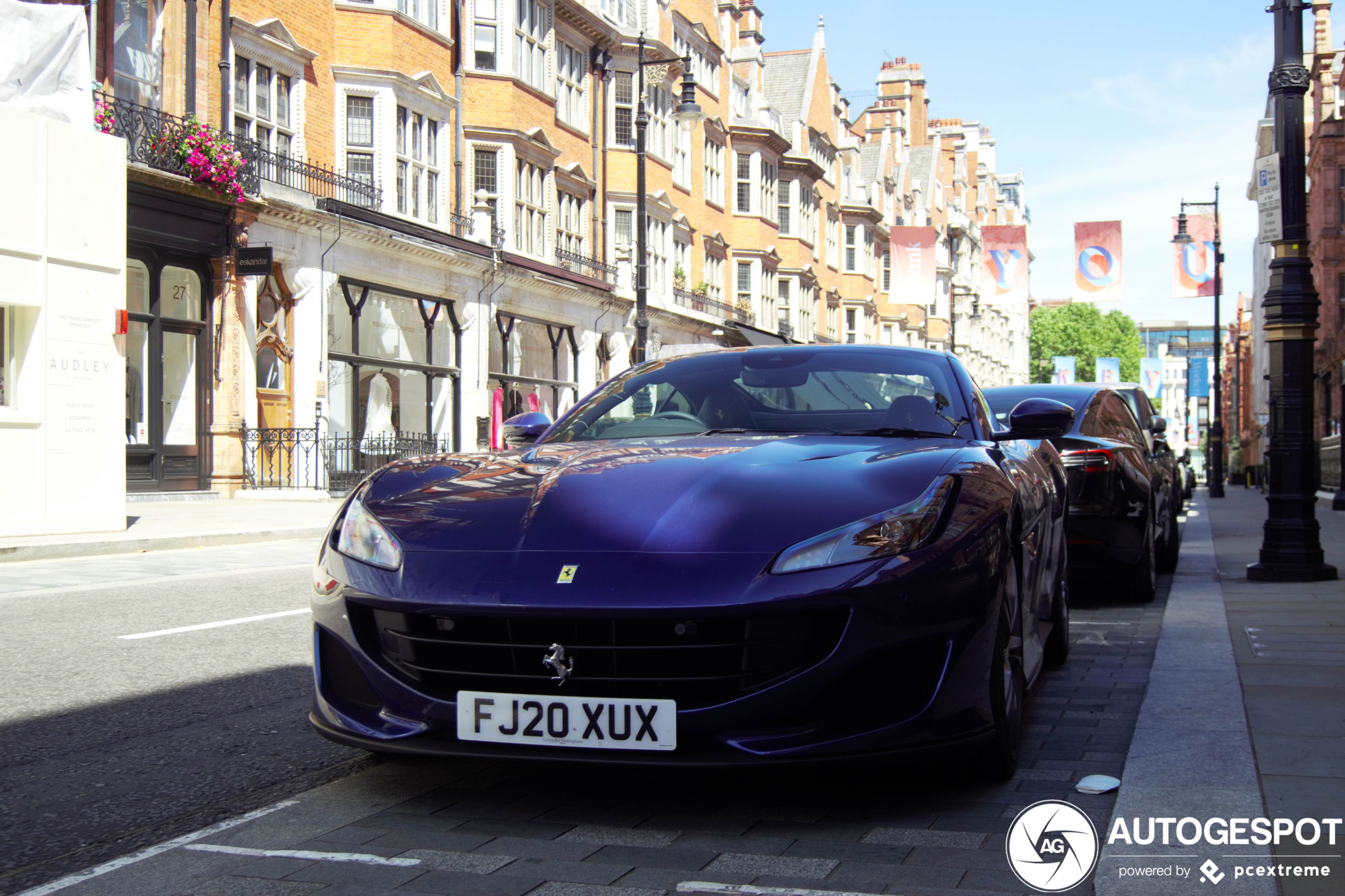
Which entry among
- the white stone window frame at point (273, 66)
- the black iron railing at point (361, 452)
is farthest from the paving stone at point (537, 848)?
the white stone window frame at point (273, 66)

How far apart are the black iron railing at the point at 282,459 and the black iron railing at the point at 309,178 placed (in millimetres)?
4162

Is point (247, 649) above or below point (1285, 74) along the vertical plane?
below

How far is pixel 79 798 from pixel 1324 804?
3.51 meters

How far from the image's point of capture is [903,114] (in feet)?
263

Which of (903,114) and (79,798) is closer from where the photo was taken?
(79,798)

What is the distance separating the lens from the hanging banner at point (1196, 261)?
98.2ft

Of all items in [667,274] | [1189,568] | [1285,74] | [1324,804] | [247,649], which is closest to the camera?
[1324,804]

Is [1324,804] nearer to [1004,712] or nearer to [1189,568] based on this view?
[1004,712]

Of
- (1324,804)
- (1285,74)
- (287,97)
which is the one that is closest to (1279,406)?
(1285,74)

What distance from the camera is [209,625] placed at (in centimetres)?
772

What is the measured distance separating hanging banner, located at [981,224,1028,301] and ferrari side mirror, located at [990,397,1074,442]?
34707 millimetres

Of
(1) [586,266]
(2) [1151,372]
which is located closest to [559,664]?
(1) [586,266]

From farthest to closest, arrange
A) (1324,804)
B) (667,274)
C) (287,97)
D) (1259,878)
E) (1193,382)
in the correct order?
(1193,382)
(667,274)
(287,97)
(1324,804)
(1259,878)

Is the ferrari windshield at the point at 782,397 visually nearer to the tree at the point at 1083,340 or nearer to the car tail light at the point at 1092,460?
the car tail light at the point at 1092,460
